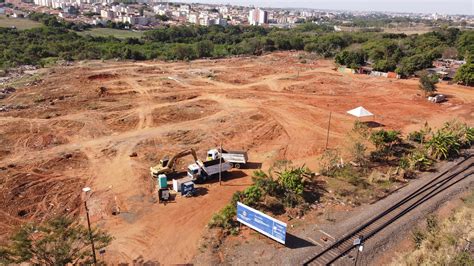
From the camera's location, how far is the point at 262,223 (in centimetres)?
1421

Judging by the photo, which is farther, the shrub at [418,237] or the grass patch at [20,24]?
the grass patch at [20,24]

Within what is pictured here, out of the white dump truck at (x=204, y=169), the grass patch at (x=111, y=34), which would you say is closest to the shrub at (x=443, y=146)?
the white dump truck at (x=204, y=169)

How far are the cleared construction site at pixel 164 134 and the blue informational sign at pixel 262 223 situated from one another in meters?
1.94

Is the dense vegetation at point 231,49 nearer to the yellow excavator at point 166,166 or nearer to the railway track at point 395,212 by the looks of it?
the railway track at point 395,212

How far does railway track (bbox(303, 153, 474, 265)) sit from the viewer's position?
13.3m

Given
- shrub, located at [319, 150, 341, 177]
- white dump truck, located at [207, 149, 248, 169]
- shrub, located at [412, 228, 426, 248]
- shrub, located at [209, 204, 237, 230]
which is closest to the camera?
shrub, located at [412, 228, 426, 248]

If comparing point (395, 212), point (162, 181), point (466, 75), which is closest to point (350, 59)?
point (466, 75)

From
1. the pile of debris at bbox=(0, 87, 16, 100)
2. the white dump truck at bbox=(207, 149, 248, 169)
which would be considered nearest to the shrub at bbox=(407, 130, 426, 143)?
the white dump truck at bbox=(207, 149, 248, 169)

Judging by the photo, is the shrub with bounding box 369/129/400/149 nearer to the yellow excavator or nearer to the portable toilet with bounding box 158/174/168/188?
the yellow excavator

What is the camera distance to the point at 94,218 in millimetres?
15938

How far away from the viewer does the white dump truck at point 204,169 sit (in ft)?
62.2

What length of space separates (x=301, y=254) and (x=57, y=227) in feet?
28.7

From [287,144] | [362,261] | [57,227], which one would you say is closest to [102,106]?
[287,144]

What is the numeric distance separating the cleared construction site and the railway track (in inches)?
209
